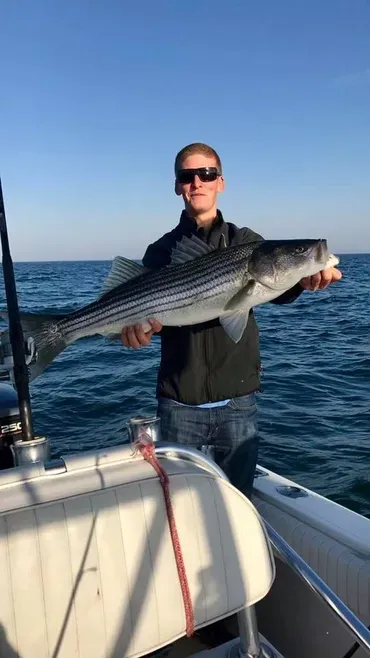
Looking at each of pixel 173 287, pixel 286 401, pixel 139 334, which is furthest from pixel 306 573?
pixel 286 401

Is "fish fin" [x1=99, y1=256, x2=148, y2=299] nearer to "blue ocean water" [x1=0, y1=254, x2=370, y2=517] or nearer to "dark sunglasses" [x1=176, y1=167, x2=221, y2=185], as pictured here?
"dark sunglasses" [x1=176, y1=167, x2=221, y2=185]

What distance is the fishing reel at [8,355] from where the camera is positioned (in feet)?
13.1

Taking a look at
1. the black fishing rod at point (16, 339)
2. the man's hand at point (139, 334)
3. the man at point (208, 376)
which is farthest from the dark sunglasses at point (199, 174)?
the black fishing rod at point (16, 339)

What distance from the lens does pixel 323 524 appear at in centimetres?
395

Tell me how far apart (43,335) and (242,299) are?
1.54 meters

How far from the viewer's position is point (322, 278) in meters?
3.67

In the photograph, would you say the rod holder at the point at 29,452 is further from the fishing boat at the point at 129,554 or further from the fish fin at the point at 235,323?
the fish fin at the point at 235,323

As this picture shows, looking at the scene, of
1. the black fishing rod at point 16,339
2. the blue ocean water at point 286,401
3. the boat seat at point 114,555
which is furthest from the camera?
the blue ocean water at point 286,401

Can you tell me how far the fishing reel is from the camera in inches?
157

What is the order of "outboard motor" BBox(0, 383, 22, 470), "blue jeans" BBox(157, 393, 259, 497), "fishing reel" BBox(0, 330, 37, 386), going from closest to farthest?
"blue jeans" BBox(157, 393, 259, 497) → "fishing reel" BBox(0, 330, 37, 386) → "outboard motor" BBox(0, 383, 22, 470)

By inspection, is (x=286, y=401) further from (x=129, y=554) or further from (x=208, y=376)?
(x=129, y=554)

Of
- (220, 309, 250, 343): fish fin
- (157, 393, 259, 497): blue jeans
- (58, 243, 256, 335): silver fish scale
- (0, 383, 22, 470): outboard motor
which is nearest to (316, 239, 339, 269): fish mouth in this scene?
(58, 243, 256, 335): silver fish scale

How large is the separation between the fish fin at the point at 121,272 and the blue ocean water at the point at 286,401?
426 cm

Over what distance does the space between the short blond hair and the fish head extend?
721 mm
